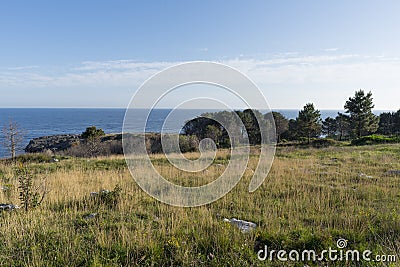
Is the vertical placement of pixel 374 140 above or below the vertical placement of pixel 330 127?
below

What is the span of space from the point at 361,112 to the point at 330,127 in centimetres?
2901

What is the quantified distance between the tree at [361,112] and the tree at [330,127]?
2483cm

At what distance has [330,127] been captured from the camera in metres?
73.8

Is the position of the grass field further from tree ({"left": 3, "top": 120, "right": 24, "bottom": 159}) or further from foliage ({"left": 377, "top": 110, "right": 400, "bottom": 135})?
foliage ({"left": 377, "top": 110, "right": 400, "bottom": 135})

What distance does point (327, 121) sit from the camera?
2938 inches

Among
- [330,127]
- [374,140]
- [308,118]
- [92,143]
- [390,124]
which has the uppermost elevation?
[308,118]

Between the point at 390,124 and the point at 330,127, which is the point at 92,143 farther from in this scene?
the point at 330,127

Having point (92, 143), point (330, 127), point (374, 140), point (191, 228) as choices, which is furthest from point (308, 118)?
point (191, 228)

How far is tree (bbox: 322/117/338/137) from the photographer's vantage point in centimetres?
7200

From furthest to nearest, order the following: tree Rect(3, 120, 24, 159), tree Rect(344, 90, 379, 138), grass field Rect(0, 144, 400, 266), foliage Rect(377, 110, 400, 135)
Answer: foliage Rect(377, 110, 400, 135), tree Rect(344, 90, 379, 138), tree Rect(3, 120, 24, 159), grass field Rect(0, 144, 400, 266)

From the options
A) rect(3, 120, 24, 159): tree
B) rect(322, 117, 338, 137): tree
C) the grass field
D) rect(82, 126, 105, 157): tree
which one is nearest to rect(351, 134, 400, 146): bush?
the grass field

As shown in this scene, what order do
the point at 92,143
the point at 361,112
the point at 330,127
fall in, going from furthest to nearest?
the point at 330,127, the point at 361,112, the point at 92,143

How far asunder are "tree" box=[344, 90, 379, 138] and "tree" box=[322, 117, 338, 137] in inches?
977

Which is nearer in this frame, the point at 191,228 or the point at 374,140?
the point at 191,228
